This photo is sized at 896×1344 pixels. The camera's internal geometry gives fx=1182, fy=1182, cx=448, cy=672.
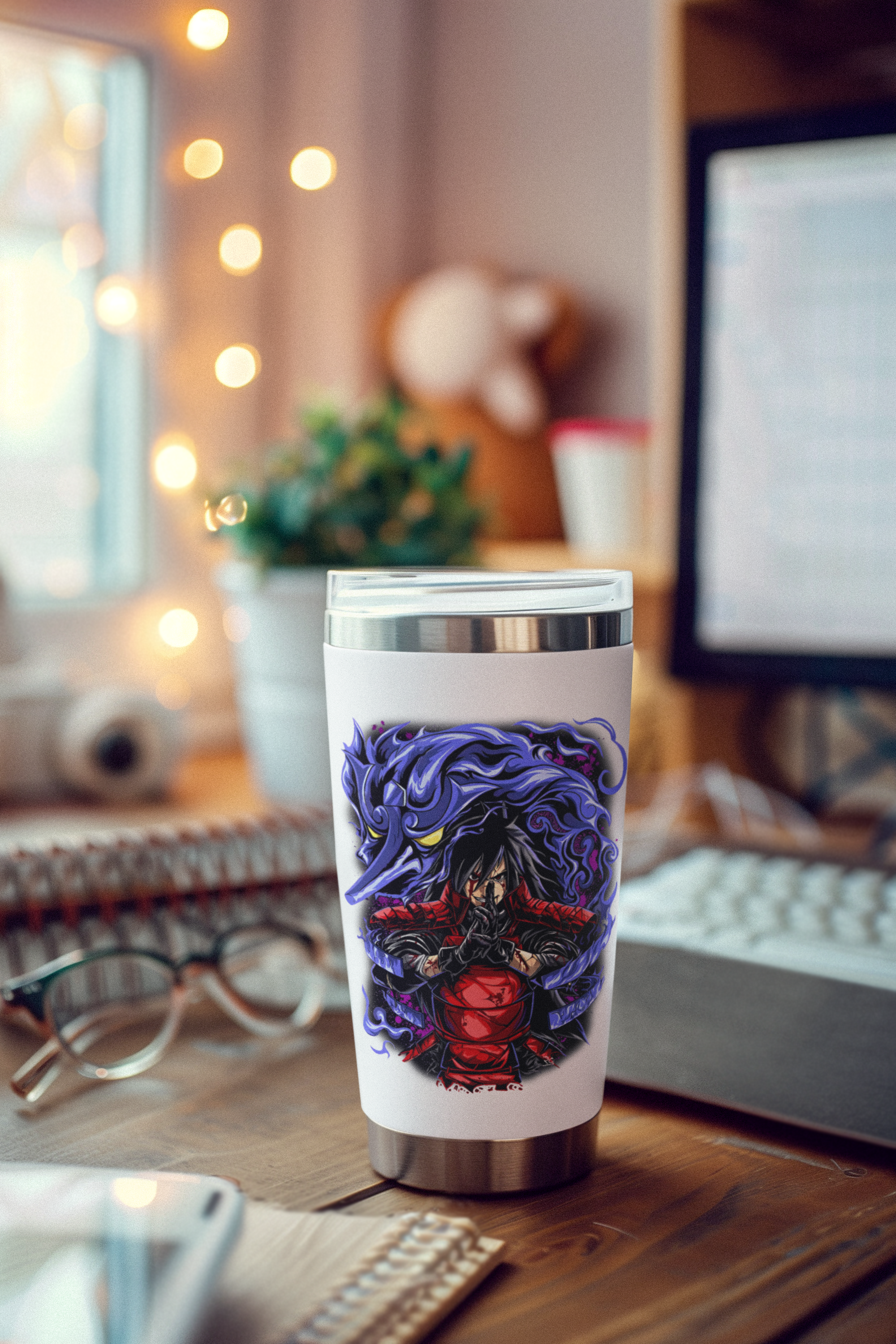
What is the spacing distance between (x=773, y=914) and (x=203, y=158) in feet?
3.31

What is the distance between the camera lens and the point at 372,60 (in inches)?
48.8

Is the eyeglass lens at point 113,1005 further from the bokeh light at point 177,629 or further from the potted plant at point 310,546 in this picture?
the bokeh light at point 177,629

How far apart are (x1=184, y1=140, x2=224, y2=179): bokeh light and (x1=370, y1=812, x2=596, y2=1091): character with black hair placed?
107cm

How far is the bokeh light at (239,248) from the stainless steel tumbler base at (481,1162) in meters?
1.05

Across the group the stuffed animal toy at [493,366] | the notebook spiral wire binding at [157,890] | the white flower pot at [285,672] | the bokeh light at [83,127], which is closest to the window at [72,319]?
the bokeh light at [83,127]

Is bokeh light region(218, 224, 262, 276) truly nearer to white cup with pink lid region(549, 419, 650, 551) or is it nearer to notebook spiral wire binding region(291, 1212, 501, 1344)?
white cup with pink lid region(549, 419, 650, 551)

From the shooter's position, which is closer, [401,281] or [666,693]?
[666,693]

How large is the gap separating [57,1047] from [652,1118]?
0.18m

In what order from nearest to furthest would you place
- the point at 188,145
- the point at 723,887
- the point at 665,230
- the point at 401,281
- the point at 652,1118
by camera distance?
the point at 652,1118 < the point at 723,887 < the point at 665,230 < the point at 188,145 < the point at 401,281

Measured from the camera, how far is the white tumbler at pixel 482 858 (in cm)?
27

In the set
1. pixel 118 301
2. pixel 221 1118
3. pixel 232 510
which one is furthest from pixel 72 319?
pixel 221 1118

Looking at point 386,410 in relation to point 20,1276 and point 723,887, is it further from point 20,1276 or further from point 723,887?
point 20,1276

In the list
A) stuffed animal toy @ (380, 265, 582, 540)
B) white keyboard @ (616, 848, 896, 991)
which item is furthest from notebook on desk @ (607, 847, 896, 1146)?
stuffed animal toy @ (380, 265, 582, 540)

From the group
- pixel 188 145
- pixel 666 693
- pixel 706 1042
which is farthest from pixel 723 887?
pixel 188 145
